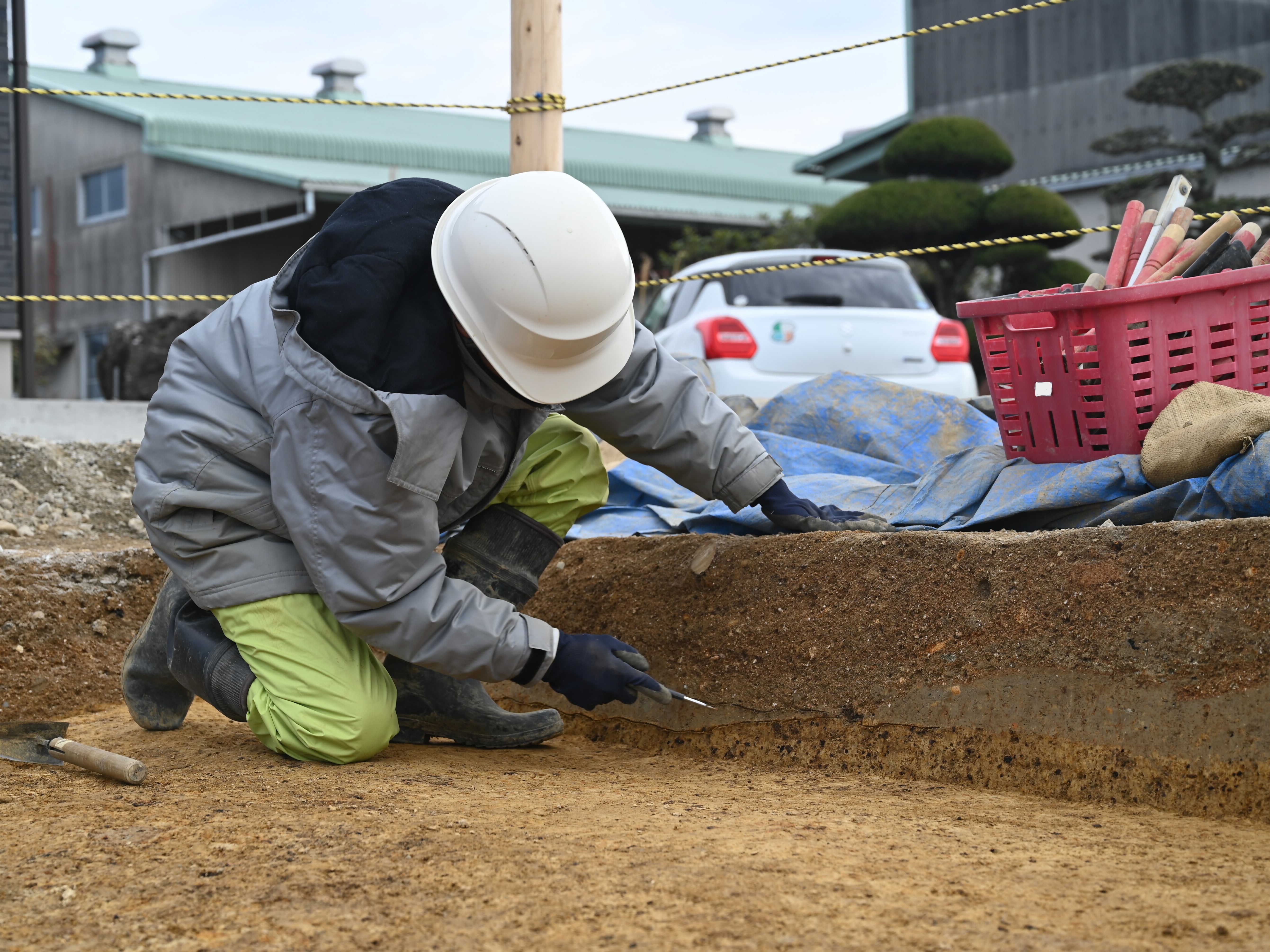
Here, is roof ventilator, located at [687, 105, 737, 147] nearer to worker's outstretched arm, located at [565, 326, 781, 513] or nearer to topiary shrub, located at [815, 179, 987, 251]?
topiary shrub, located at [815, 179, 987, 251]

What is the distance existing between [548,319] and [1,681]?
1.85 meters

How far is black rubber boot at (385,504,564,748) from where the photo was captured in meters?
2.55

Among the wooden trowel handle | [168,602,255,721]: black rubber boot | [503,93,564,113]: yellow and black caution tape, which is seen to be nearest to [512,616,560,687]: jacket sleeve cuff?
[168,602,255,721]: black rubber boot


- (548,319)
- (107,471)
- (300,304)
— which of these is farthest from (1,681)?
(548,319)

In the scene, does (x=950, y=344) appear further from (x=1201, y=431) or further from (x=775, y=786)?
(x=775, y=786)

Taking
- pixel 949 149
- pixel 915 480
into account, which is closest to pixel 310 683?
pixel 915 480

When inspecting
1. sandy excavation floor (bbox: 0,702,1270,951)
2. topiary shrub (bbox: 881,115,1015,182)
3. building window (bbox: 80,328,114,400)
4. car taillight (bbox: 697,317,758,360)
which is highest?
topiary shrub (bbox: 881,115,1015,182)

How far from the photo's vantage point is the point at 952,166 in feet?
39.2

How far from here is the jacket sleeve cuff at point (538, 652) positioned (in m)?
2.20

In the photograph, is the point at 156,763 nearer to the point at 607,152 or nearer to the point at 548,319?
the point at 548,319

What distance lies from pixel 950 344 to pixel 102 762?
5.43 metres

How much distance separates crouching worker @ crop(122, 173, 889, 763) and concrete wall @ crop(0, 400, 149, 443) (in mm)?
3200

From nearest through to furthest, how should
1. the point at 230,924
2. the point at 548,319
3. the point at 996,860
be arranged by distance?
1. the point at 230,924
2. the point at 996,860
3. the point at 548,319

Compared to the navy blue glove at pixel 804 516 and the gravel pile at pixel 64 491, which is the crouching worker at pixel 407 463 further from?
the gravel pile at pixel 64 491
